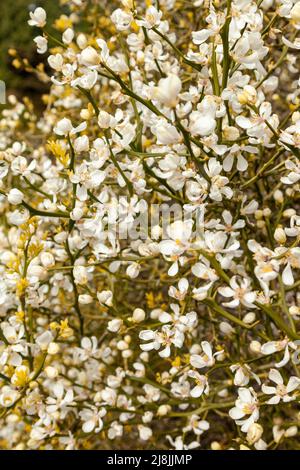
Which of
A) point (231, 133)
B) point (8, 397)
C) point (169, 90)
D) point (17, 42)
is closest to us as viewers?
point (169, 90)

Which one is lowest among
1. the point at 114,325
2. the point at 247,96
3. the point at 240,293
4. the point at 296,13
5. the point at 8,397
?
the point at 8,397

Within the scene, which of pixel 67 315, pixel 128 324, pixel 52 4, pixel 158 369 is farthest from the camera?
pixel 52 4

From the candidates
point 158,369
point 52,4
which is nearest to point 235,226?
point 158,369

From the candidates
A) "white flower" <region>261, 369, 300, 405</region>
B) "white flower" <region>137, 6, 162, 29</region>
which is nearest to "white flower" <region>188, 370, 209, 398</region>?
"white flower" <region>261, 369, 300, 405</region>

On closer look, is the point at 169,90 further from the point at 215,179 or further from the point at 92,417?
the point at 92,417

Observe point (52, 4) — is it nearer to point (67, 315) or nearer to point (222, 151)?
point (67, 315)

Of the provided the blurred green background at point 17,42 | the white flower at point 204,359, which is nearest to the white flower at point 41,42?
the white flower at point 204,359

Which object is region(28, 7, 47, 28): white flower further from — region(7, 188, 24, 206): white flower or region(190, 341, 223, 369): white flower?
region(190, 341, 223, 369): white flower

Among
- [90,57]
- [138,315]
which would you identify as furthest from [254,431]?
[90,57]
